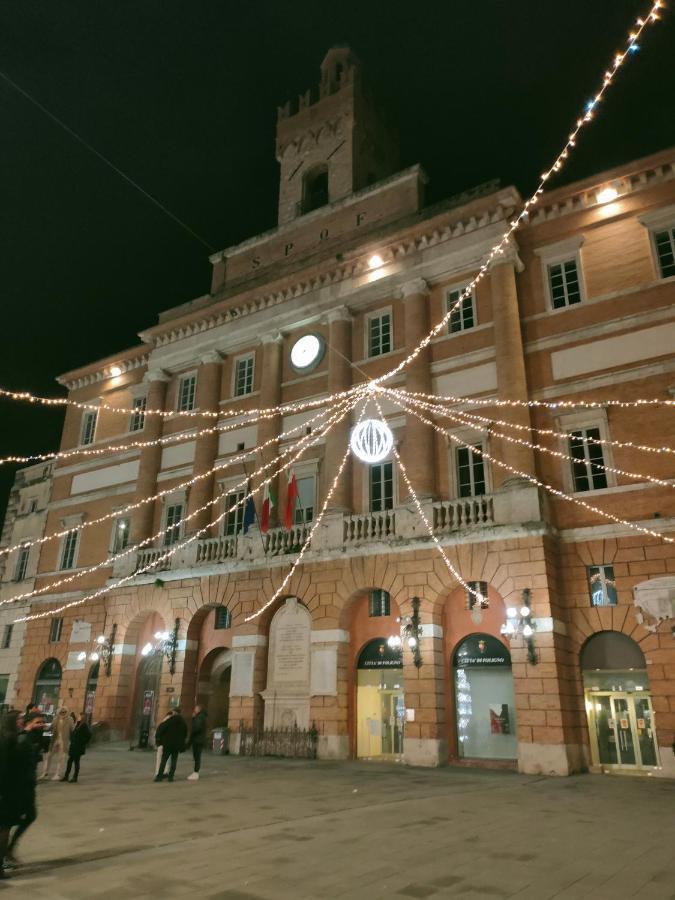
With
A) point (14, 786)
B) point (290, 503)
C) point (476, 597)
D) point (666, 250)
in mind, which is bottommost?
point (14, 786)

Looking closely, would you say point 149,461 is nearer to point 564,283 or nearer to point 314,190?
point 314,190

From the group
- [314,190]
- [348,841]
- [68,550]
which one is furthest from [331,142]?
[348,841]

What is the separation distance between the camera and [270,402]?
25281 mm

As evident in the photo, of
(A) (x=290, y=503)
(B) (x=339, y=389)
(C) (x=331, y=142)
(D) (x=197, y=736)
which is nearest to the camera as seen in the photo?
(D) (x=197, y=736)

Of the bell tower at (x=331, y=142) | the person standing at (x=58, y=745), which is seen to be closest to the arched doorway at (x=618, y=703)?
the person standing at (x=58, y=745)

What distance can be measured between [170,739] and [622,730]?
11.2 m

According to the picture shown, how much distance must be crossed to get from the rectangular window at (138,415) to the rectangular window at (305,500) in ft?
33.6

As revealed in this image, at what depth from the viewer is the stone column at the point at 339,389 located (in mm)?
22125

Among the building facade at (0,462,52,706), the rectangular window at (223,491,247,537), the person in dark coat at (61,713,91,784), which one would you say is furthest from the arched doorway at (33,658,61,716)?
the person in dark coat at (61,713,91,784)

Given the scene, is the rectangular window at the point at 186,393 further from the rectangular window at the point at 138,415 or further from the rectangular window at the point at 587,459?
the rectangular window at the point at 587,459

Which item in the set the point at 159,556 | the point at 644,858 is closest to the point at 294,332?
the point at 159,556

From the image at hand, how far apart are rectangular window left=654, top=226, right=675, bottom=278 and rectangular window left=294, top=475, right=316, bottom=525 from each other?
12792 millimetres

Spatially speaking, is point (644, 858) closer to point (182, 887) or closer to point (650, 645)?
point (182, 887)

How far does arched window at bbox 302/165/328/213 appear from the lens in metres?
30.3
